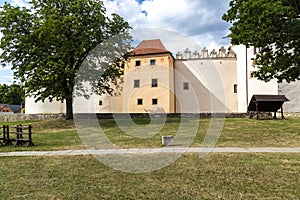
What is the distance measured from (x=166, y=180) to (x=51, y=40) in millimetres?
16408

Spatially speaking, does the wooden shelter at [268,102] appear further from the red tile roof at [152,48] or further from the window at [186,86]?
the red tile roof at [152,48]

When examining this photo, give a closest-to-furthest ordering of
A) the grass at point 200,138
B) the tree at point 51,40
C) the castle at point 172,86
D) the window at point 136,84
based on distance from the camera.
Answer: the grass at point 200,138
the tree at point 51,40
the castle at point 172,86
the window at point 136,84

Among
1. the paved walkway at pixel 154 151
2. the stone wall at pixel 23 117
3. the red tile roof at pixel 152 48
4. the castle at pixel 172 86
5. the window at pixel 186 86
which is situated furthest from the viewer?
the window at pixel 186 86

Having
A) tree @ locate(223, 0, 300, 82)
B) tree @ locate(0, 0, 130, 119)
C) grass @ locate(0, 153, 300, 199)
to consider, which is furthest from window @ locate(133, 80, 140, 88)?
grass @ locate(0, 153, 300, 199)

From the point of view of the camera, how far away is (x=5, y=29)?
18.9 metres

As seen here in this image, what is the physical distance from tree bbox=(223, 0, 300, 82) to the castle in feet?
59.2

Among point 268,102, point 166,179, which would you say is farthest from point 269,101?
point 166,179

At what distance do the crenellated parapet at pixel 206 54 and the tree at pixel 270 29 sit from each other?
62.8ft

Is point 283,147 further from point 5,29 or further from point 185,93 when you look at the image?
point 185,93

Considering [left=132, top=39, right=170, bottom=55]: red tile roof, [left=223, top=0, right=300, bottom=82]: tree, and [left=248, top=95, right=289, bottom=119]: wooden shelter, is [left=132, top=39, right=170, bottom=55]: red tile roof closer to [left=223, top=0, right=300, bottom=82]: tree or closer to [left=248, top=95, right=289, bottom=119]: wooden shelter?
[left=248, top=95, right=289, bottom=119]: wooden shelter

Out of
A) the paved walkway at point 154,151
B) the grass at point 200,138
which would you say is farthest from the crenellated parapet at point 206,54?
the paved walkway at point 154,151

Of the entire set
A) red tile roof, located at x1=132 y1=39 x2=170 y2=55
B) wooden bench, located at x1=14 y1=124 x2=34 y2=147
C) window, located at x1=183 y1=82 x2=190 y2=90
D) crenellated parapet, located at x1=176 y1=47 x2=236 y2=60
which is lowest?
wooden bench, located at x1=14 y1=124 x2=34 y2=147

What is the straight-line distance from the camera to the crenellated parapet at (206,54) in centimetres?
3273

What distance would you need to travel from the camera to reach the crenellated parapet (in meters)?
32.7
